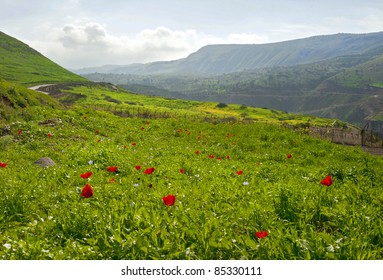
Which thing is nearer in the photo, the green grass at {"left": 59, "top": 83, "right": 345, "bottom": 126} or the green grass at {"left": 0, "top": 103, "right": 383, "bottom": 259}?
the green grass at {"left": 0, "top": 103, "right": 383, "bottom": 259}

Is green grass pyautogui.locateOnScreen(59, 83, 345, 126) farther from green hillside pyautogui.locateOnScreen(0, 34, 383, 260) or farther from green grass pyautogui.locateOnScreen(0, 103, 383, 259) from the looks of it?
green hillside pyautogui.locateOnScreen(0, 34, 383, 260)

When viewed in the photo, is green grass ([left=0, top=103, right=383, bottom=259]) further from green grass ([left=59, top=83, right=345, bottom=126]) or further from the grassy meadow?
green grass ([left=59, top=83, right=345, bottom=126])

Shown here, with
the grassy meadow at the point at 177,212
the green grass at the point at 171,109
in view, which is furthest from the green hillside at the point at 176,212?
the green grass at the point at 171,109

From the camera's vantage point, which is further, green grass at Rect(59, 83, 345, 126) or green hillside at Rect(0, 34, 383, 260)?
green grass at Rect(59, 83, 345, 126)

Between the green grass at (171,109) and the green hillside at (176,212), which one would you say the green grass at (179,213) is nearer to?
the green hillside at (176,212)

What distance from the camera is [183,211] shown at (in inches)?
269

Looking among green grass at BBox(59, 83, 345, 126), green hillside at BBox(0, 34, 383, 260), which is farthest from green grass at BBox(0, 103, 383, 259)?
green grass at BBox(59, 83, 345, 126)

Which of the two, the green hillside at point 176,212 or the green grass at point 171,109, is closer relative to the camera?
the green hillside at point 176,212

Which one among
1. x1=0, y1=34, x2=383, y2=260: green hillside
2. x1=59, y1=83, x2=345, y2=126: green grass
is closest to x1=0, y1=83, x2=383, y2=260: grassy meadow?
x1=0, y1=34, x2=383, y2=260: green hillside

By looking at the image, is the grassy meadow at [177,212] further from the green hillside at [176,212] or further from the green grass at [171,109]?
the green grass at [171,109]

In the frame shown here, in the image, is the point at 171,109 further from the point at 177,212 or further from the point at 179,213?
the point at 179,213
